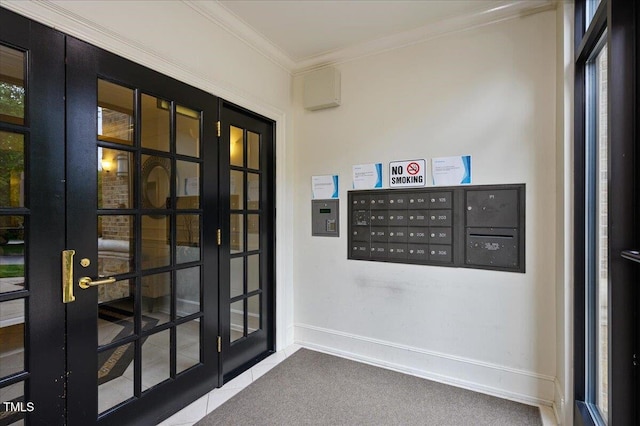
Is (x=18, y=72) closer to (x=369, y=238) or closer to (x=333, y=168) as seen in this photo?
(x=333, y=168)

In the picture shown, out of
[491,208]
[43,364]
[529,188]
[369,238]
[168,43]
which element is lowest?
[43,364]

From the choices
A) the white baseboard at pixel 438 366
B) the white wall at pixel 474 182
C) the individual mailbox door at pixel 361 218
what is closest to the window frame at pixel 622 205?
the white wall at pixel 474 182

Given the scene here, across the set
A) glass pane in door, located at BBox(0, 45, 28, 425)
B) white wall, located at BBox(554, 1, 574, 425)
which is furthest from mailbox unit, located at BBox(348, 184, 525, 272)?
glass pane in door, located at BBox(0, 45, 28, 425)

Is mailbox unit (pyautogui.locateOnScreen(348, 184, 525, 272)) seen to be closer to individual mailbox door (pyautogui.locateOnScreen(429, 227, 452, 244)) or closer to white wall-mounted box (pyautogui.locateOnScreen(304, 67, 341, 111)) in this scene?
individual mailbox door (pyautogui.locateOnScreen(429, 227, 452, 244))

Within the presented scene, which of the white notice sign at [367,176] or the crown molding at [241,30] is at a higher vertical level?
the crown molding at [241,30]

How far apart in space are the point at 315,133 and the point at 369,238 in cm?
118

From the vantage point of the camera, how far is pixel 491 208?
2.31m

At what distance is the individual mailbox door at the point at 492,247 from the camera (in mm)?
2248

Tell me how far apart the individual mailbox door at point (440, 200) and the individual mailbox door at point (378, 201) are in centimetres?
38

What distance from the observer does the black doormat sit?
5.57 feet

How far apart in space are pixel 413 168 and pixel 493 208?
68cm

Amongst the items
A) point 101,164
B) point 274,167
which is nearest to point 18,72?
point 101,164

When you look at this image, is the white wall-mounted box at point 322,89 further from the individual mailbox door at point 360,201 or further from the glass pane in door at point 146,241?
the glass pane in door at point 146,241

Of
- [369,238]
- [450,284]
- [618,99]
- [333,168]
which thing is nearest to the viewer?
[618,99]
